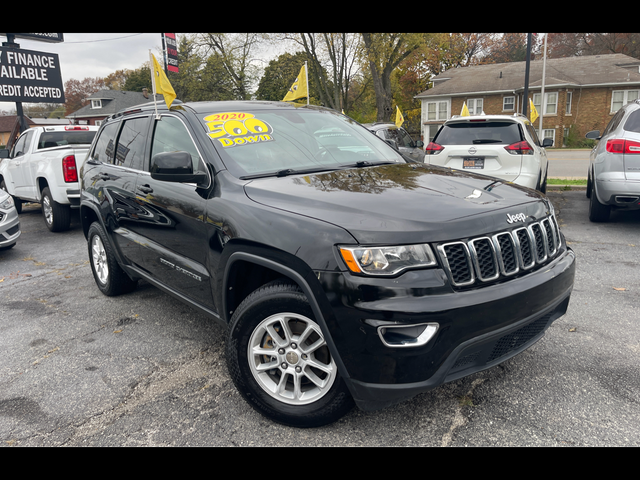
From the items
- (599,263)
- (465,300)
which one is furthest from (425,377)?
(599,263)

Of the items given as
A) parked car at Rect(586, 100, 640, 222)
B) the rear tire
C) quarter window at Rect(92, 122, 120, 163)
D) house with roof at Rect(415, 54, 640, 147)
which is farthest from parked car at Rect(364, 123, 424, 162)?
house with roof at Rect(415, 54, 640, 147)

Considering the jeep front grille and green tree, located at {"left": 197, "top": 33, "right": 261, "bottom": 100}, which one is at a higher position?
green tree, located at {"left": 197, "top": 33, "right": 261, "bottom": 100}

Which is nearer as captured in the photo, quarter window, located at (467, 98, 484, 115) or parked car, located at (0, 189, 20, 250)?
parked car, located at (0, 189, 20, 250)

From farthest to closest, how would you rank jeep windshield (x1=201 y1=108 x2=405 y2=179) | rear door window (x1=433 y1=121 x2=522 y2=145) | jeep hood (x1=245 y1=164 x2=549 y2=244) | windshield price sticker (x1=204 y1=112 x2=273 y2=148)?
rear door window (x1=433 y1=121 x2=522 y2=145), windshield price sticker (x1=204 y1=112 x2=273 y2=148), jeep windshield (x1=201 y1=108 x2=405 y2=179), jeep hood (x1=245 y1=164 x2=549 y2=244)

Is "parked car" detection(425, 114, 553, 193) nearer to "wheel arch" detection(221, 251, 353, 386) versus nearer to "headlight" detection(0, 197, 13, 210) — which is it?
"wheel arch" detection(221, 251, 353, 386)

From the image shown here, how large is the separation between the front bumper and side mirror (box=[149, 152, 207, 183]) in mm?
1369

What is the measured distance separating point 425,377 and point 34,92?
1562cm

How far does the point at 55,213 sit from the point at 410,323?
27.7 feet

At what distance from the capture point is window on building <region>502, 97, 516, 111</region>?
3806 centimetres

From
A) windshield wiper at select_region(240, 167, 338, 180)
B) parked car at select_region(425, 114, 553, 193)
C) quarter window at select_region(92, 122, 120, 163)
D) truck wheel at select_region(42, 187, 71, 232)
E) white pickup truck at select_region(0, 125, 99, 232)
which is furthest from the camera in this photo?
truck wheel at select_region(42, 187, 71, 232)

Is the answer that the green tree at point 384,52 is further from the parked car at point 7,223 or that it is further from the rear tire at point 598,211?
the parked car at point 7,223

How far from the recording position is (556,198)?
10000 millimetres

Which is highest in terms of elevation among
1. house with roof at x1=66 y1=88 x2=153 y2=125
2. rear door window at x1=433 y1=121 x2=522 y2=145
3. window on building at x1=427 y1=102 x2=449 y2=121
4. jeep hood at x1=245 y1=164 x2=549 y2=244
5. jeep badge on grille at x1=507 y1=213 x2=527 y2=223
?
house with roof at x1=66 y1=88 x2=153 y2=125

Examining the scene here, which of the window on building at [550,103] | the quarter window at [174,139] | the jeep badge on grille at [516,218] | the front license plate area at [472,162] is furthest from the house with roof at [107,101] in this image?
the jeep badge on grille at [516,218]
